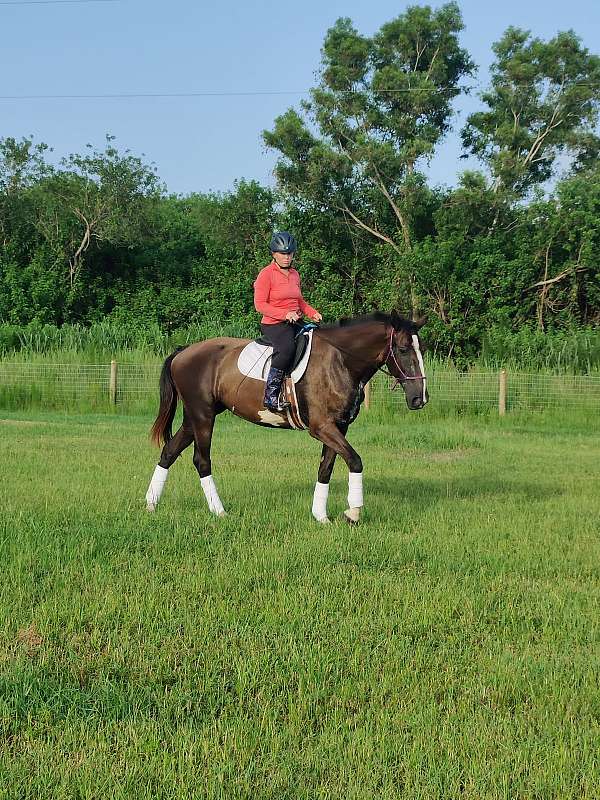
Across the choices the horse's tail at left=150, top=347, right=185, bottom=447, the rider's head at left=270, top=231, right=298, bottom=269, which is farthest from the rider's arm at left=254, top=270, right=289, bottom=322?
the horse's tail at left=150, top=347, right=185, bottom=447

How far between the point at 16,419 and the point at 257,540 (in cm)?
1392

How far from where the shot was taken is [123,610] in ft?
15.4

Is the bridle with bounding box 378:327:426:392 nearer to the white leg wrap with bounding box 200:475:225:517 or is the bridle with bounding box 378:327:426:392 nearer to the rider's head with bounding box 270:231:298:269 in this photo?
the rider's head with bounding box 270:231:298:269

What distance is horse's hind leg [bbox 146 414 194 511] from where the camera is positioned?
26.2ft

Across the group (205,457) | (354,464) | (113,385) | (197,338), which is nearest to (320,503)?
(354,464)

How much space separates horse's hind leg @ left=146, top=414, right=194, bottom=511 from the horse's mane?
181 cm

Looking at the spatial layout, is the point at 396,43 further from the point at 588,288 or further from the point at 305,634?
the point at 305,634

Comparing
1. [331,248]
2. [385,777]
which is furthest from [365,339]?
[331,248]

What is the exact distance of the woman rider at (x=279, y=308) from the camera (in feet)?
25.2

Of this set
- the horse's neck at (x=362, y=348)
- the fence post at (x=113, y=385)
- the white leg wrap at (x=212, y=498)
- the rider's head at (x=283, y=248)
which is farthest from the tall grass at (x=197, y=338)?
the white leg wrap at (x=212, y=498)

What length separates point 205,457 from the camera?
814cm

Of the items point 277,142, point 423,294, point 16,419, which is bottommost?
point 16,419

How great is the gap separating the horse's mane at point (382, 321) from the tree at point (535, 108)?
20544mm

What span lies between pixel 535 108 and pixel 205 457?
2372 cm
